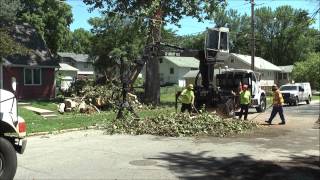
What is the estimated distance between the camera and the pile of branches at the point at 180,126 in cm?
1923

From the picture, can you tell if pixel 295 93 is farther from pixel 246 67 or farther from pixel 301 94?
pixel 246 67

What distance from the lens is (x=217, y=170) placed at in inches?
491

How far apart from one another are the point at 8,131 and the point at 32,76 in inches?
1184

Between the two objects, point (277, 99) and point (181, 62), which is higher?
point (181, 62)

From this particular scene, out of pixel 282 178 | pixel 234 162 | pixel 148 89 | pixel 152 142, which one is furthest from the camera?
pixel 148 89

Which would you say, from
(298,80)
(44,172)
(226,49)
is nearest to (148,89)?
(226,49)

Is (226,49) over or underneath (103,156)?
over

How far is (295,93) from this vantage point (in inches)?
1665

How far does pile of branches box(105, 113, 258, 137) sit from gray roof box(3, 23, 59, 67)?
60.0 ft

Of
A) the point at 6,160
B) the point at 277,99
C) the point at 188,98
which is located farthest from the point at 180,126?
the point at 6,160

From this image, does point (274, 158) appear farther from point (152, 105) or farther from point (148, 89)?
point (148, 89)

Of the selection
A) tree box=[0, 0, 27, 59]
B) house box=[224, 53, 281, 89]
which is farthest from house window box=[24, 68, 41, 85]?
house box=[224, 53, 281, 89]

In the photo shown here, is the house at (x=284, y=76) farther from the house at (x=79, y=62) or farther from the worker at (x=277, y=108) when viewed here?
the worker at (x=277, y=108)

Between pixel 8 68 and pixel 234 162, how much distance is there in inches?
1039
